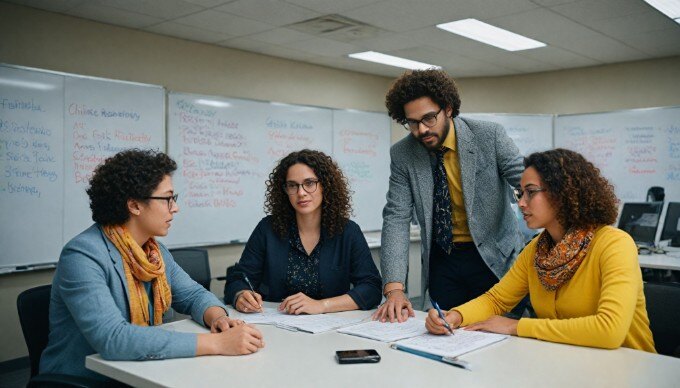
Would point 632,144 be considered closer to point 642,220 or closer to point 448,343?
point 642,220

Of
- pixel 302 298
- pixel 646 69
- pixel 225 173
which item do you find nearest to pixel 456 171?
pixel 302 298

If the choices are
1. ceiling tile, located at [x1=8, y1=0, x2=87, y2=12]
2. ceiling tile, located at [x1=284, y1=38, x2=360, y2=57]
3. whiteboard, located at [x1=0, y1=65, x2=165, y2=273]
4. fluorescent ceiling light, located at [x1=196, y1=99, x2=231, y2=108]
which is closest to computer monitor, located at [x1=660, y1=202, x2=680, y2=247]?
ceiling tile, located at [x1=284, y1=38, x2=360, y2=57]

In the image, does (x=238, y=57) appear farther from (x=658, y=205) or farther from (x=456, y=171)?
(x=658, y=205)

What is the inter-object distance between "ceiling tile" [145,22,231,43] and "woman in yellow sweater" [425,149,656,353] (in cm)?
321

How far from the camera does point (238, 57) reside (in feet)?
16.5

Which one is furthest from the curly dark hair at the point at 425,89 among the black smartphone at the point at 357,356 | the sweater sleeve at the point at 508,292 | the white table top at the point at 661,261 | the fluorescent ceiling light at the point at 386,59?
the fluorescent ceiling light at the point at 386,59

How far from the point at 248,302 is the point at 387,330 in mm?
576

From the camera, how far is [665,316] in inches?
73.1

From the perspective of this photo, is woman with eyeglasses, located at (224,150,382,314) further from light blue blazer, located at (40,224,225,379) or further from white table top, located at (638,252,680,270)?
white table top, located at (638,252,680,270)

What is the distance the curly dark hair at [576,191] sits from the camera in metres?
1.69

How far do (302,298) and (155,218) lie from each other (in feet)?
1.96

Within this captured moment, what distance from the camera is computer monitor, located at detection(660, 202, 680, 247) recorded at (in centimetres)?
445

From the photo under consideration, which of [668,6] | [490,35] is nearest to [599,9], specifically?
[668,6]

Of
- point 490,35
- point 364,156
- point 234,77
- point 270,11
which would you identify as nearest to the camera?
point 270,11
